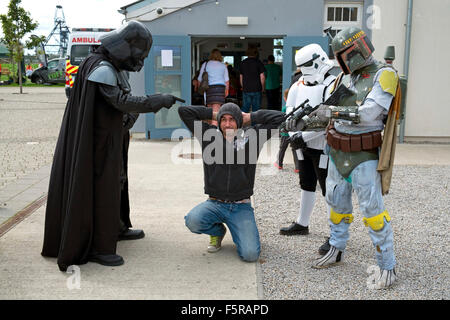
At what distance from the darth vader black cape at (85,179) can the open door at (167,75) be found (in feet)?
21.1

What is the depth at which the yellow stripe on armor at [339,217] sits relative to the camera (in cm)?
377

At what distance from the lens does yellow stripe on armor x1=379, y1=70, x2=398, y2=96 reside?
10.8 ft

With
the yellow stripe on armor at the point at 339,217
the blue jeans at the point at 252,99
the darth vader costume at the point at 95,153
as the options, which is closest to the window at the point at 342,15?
the blue jeans at the point at 252,99

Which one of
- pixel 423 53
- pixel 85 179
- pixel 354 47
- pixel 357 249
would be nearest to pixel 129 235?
pixel 85 179

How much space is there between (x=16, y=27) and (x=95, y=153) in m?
28.5

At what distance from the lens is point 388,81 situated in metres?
3.30

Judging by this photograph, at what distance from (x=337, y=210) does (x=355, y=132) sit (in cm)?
64

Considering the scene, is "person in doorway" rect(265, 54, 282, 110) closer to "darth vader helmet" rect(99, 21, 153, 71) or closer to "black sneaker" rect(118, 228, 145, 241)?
→ "black sneaker" rect(118, 228, 145, 241)

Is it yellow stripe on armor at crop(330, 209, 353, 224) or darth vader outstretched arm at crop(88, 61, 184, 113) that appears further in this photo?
yellow stripe on armor at crop(330, 209, 353, 224)

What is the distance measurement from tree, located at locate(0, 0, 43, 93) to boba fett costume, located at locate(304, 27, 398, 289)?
1102 inches

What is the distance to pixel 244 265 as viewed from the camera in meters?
3.97

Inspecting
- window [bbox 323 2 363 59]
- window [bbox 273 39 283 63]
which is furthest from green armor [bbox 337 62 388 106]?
window [bbox 273 39 283 63]

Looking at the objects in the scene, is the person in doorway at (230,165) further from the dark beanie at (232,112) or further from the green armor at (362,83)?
the green armor at (362,83)
